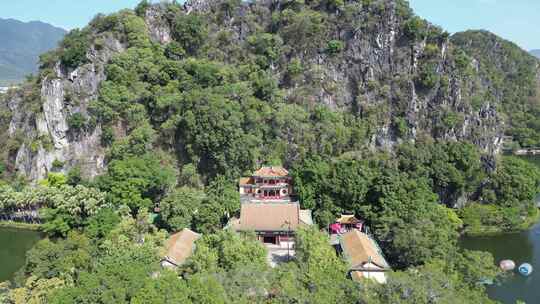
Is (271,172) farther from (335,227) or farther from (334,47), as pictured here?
(334,47)

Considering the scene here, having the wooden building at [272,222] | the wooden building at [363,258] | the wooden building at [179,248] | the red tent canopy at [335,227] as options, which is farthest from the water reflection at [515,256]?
the wooden building at [179,248]

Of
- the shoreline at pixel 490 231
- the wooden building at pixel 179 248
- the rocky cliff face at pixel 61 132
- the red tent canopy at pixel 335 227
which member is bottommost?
the shoreline at pixel 490 231

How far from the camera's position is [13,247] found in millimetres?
33812

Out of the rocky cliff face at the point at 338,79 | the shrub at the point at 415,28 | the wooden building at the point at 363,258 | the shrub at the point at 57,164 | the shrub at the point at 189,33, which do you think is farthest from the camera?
the shrub at the point at 189,33

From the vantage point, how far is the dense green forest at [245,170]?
20.6m

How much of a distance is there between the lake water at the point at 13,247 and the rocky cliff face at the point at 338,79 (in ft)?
24.7

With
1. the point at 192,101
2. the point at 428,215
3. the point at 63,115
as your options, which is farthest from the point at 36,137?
the point at 428,215

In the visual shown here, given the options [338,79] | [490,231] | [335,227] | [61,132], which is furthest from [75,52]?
[490,231]

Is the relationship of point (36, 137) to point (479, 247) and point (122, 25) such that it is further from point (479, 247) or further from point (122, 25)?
point (479, 247)

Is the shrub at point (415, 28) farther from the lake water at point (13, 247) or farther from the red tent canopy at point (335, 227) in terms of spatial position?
the lake water at point (13, 247)

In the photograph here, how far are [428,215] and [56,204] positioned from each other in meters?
27.1

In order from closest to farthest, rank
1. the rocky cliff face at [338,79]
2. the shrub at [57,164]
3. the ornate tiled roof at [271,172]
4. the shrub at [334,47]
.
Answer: the ornate tiled roof at [271,172] < the shrub at [57,164] < the rocky cliff face at [338,79] < the shrub at [334,47]

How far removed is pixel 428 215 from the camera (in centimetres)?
2953

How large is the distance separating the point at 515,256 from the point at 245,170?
73.9 feet
